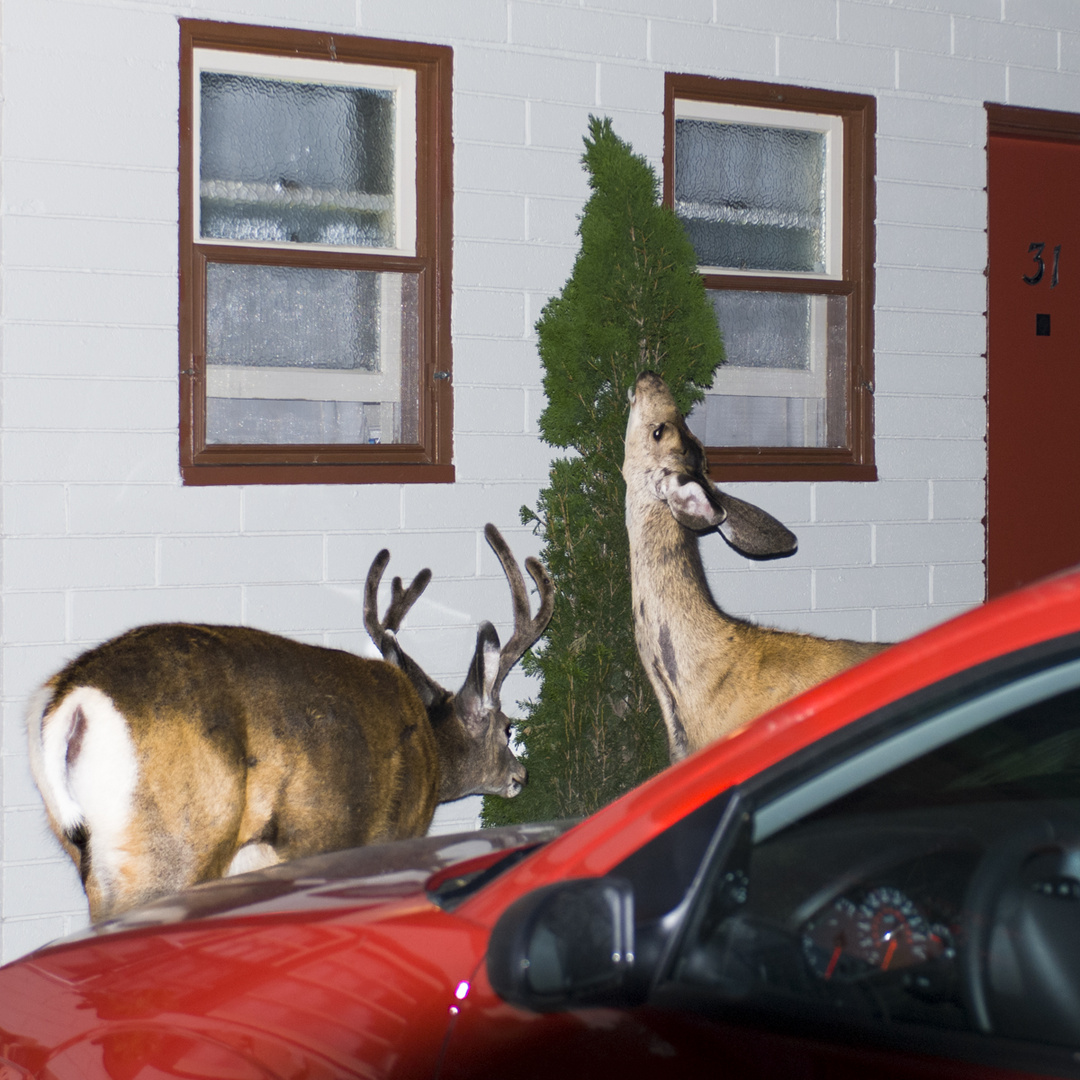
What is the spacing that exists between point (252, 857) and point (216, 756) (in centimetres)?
42

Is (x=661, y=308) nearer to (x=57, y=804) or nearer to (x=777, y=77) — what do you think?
(x=777, y=77)

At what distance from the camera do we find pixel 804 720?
5.87ft

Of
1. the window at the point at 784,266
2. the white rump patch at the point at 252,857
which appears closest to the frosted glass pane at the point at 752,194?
the window at the point at 784,266

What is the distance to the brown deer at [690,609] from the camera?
497 centimetres

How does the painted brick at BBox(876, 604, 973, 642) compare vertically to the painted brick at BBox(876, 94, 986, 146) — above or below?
below

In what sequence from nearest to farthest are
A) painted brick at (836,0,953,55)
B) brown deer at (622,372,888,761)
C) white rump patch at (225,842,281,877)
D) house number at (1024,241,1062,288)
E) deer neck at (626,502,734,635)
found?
white rump patch at (225,842,281,877), brown deer at (622,372,888,761), deer neck at (626,502,734,635), painted brick at (836,0,953,55), house number at (1024,241,1062,288)

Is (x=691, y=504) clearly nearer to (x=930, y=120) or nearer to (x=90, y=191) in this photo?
(x=90, y=191)

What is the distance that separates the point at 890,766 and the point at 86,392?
4310mm

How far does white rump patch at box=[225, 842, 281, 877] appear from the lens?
14.7 feet

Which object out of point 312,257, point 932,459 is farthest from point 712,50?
point 932,459

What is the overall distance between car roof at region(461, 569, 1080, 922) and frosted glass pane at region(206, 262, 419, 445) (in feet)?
13.0

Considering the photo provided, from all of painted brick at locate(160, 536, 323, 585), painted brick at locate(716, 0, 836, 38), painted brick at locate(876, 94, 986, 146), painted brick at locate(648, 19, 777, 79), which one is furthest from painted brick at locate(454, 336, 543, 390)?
painted brick at locate(876, 94, 986, 146)

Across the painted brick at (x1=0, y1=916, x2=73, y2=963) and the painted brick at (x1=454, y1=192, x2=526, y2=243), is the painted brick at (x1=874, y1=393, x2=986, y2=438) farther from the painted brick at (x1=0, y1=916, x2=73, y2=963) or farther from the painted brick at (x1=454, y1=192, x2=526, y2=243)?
the painted brick at (x1=0, y1=916, x2=73, y2=963)

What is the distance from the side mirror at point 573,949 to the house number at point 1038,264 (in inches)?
244
